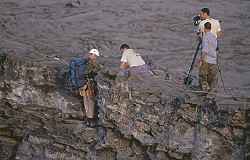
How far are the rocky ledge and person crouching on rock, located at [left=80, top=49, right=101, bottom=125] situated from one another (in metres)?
0.12

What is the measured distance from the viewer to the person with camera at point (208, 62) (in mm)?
6227

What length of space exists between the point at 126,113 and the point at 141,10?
797cm

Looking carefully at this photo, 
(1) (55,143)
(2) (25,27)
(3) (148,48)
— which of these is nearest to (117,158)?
(1) (55,143)

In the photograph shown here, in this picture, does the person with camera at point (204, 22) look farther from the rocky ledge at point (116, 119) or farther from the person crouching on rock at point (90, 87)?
the person crouching on rock at point (90, 87)

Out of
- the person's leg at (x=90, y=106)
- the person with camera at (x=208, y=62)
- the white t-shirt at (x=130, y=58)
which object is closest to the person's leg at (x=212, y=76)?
the person with camera at (x=208, y=62)

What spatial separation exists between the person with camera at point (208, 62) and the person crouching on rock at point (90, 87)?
1785 mm

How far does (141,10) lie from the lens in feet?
45.8

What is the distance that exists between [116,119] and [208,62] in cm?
180

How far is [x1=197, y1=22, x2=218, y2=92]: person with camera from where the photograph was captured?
6.23m

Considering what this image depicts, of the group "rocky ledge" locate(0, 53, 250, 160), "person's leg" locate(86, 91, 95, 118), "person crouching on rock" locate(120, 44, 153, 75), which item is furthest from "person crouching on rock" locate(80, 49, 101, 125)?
"person crouching on rock" locate(120, 44, 153, 75)

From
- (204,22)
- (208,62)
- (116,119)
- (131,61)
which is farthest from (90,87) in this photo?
(204,22)

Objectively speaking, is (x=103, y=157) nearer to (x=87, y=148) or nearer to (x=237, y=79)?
(x=87, y=148)

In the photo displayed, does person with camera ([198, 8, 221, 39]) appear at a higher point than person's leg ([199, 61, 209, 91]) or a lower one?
higher

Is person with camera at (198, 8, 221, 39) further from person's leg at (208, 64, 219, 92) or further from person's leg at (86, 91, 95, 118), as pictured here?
person's leg at (86, 91, 95, 118)
